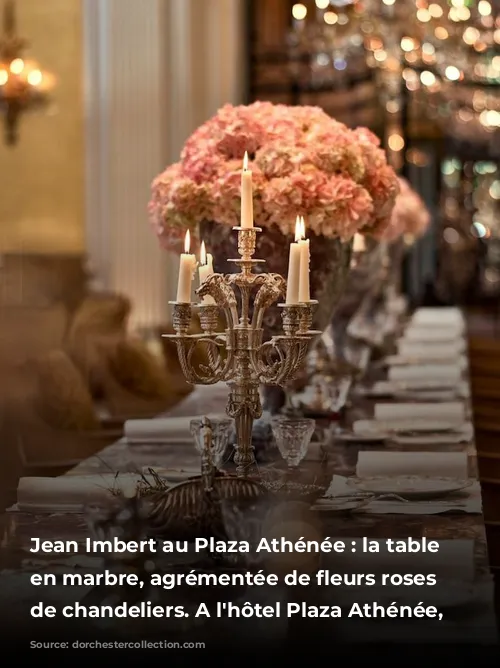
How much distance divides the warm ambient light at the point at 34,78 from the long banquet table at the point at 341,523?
7257mm

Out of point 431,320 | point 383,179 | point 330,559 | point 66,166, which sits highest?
point 66,166

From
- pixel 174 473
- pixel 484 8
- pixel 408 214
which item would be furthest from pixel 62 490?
pixel 484 8

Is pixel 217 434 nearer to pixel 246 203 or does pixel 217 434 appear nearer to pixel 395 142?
pixel 246 203

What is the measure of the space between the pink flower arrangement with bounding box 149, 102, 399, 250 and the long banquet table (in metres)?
0.50

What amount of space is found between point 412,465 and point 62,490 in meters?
0.68

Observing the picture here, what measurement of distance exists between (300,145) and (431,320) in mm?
5548

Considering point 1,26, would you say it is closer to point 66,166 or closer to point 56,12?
point 56,12

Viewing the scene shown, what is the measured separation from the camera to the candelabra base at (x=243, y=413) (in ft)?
7.30

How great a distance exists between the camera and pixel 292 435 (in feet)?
7.46

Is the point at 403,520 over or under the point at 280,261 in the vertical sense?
under

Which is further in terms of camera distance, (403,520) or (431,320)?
(431,320)

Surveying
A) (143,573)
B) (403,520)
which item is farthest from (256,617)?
(403,520)

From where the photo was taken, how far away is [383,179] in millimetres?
2742

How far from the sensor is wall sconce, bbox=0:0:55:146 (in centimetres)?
948
